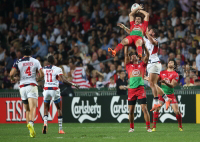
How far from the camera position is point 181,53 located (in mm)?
19797

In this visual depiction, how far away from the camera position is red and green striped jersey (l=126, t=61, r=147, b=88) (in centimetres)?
1266

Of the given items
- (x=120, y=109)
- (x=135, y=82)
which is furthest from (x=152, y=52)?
(x=120, y=109)

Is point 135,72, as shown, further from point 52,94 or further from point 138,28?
point 52,94

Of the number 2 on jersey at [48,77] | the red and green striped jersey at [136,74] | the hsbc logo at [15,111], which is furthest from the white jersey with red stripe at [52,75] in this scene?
the hsbc logo at [15,111]

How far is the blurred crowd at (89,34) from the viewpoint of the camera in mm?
19969

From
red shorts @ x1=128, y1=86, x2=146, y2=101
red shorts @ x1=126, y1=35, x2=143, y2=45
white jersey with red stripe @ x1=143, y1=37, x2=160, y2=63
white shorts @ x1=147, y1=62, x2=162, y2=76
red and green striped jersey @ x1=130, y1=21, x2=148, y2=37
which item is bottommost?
red shorts @ x1=128, y1=86, x2=146, y2=101

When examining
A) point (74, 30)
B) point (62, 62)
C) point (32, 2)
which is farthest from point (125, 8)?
point (32, 2)

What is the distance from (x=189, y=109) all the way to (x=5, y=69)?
374 inches

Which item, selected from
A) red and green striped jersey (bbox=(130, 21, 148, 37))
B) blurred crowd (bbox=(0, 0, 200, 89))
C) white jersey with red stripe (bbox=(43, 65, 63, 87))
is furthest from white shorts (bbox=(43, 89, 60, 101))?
blurred crowd (bbox=(0, 0, 200, 89))

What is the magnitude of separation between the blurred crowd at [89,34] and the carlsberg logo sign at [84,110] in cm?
117

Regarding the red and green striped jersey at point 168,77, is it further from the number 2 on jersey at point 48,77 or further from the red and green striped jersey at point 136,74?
the number 2 on jersey at point 48,77

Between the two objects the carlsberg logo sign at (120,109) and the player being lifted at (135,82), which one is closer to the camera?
the player being lifted at (135,82)

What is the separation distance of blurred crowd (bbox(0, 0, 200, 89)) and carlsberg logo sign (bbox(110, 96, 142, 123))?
965mm

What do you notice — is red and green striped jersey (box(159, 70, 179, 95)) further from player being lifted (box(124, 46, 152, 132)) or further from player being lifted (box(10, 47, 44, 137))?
player being lifted (box(10, 47, 44, 137))
